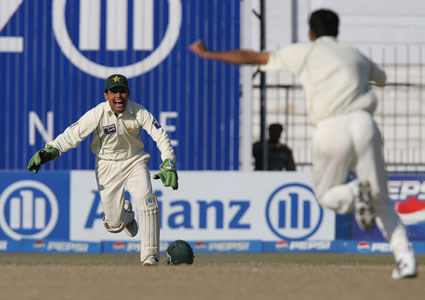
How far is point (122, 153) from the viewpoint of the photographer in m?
10.6

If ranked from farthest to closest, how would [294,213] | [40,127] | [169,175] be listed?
1. [40,127]
2. [294,213]
3. [169,175]

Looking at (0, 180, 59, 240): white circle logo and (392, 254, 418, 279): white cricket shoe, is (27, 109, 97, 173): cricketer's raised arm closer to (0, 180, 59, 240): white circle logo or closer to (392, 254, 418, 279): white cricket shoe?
(392, 254, 418, 279): white cricket shoe

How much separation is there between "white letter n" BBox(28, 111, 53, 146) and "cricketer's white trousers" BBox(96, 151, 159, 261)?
5505mm

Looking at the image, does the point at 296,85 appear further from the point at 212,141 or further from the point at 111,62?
the point at 111,62

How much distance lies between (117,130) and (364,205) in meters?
3.61

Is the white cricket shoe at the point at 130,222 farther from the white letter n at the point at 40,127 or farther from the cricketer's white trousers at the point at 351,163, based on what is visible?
the white letter n at the point at 40,127

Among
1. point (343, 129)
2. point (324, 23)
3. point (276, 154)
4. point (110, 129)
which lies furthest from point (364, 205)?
point (276, 154)

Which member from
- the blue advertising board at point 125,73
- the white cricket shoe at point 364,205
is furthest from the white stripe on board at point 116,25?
the white cricket shoe at point 364,205

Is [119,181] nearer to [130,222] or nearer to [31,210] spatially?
[130,222]

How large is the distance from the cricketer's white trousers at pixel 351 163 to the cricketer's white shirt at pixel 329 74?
88 mm

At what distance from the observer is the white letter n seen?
1612cm

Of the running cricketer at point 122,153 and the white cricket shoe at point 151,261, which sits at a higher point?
the running cricketer at point 122,153

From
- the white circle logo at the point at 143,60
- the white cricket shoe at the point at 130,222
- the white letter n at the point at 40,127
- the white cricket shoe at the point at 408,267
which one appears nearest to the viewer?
the white cricket shoe at the point at 408,267

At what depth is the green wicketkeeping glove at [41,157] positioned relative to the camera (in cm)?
1018
